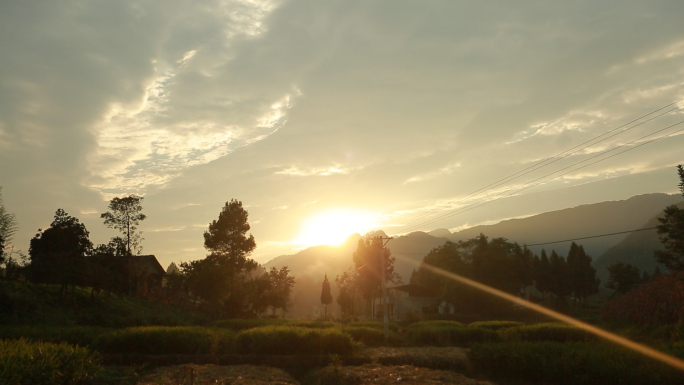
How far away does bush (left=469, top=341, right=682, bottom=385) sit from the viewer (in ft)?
43.7

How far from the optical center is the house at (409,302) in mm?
63500

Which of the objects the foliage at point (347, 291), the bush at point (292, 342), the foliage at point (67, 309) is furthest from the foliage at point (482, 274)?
the bush at point (292, 342)

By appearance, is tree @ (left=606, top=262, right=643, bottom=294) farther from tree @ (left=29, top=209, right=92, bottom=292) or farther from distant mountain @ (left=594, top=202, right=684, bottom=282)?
distant mountain @ (left=594, top=202, right=684, bottom=282)

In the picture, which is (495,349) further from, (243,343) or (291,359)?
(243,343)

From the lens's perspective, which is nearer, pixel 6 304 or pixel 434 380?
pixel 434 380

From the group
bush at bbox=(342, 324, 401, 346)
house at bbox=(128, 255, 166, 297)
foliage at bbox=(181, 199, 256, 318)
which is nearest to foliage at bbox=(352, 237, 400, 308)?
foliage at bbox=(181, 199, 256, 318)

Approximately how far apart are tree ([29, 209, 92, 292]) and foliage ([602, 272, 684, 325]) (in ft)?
119

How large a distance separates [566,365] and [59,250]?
34.6 metres

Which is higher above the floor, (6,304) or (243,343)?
(6,304)

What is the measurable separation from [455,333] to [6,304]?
26993mm

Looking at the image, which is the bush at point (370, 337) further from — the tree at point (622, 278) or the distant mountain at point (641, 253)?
the distant mountain at point (641, 253)

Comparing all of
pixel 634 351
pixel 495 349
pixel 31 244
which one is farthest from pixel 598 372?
pixel 31 244

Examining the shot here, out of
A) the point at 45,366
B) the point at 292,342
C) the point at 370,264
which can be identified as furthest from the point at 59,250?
the point at 370,264

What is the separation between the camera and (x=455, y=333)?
3109cm
